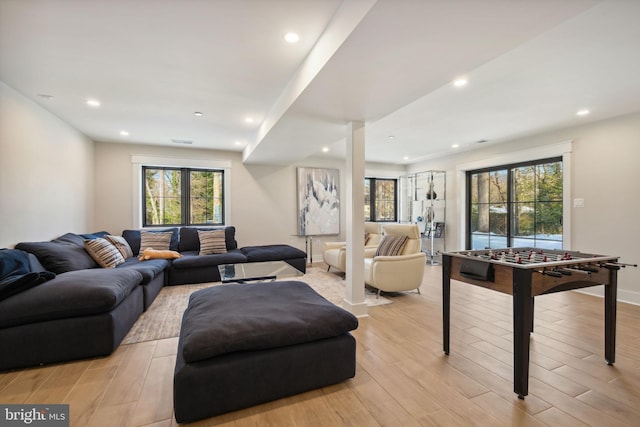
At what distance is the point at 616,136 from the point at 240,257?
558 cm

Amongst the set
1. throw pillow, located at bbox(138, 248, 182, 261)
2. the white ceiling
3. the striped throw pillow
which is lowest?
throw pillow, located at bbox(138, 248, 182, 261)

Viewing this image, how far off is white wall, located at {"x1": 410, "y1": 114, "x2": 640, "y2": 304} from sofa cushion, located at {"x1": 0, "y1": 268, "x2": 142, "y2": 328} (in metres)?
5.74

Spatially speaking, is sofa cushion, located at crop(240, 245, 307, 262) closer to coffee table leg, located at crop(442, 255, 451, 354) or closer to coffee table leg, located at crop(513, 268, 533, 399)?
coffee table leg, located at crop(442, 255, 451, 354)

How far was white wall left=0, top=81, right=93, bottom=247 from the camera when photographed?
2.77 metres

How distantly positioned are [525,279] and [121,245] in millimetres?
5009

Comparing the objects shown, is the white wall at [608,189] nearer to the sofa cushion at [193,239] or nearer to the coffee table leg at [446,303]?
the coffee table leg at [446,303]

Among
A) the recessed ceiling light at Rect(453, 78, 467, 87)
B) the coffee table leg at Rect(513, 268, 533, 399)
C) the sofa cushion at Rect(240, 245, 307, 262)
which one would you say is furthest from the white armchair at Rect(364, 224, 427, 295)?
the recessed ceiling light at Rect(453, 78, 467, 87)

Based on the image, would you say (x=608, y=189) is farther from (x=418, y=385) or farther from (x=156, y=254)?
(x=156, y=254)

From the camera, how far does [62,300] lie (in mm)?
2129

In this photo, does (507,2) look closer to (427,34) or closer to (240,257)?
(427,34)

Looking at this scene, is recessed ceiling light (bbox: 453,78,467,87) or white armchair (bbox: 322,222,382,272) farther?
white armchair (bbox: 322,222,382,272)

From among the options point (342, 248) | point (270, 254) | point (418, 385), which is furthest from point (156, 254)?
point (418, 385)

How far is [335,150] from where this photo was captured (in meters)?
5.79

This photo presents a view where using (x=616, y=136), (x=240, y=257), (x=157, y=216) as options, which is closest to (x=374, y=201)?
(x=240, y=257)
